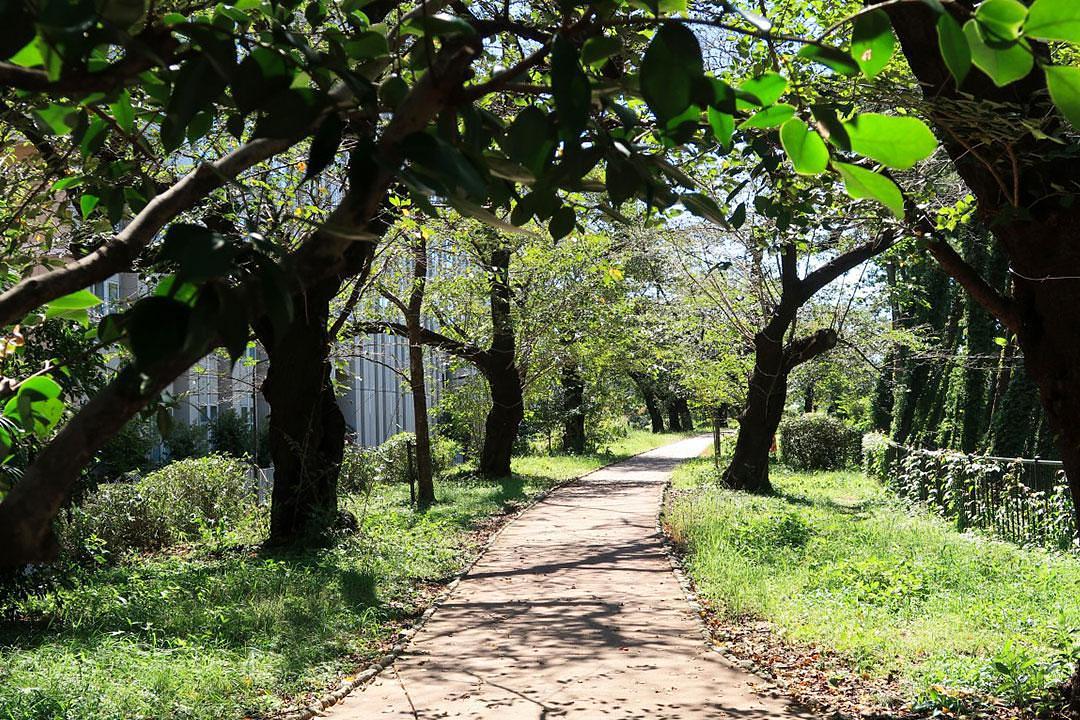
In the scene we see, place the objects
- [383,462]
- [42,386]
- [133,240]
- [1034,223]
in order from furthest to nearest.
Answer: [383,462], [1034,223], [42,386], [133,240]

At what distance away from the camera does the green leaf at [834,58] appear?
46.8 inches

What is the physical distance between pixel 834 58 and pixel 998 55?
0.19 m

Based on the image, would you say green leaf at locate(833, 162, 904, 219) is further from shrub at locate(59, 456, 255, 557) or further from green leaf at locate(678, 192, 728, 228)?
shrub at locate(59, 456, 255, 557)

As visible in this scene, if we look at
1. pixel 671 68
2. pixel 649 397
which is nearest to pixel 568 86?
pixel 671 68

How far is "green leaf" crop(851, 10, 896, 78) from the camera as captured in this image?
1167 millimetres

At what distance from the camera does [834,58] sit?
1.21 metres

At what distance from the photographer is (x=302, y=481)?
12.8 meters

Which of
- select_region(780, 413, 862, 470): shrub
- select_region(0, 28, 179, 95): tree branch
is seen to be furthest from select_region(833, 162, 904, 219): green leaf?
select_region(780, 413, 862, 470): shrub

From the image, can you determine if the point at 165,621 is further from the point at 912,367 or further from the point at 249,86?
→ the point at 912,367

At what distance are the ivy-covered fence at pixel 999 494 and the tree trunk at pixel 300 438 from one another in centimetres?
886

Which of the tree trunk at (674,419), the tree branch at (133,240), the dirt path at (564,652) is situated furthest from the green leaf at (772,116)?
the tree trunk at (674,419)

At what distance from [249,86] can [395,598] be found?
366 inches

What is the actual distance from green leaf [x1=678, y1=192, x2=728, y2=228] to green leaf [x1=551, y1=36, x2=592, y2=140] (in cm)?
42

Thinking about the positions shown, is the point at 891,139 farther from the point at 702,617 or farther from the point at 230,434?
the point at 230,434
